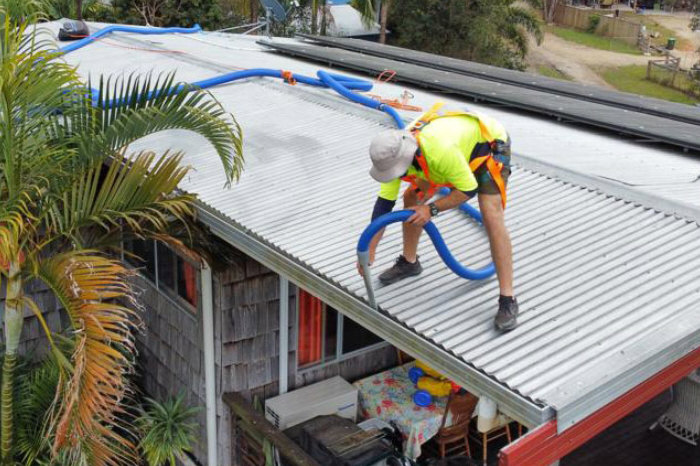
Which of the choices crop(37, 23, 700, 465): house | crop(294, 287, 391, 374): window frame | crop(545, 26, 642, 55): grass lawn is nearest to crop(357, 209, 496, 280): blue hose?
crop(37, 23, 700, 465): house

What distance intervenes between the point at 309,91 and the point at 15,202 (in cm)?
406

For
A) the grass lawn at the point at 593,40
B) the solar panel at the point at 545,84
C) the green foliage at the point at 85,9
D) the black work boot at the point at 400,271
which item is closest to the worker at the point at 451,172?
the black work boot at the point at 400,271

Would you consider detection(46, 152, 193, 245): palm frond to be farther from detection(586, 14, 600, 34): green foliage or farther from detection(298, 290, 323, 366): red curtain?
detection(586, 14, 600, 34): green foliage

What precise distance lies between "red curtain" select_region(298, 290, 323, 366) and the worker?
8.70ft

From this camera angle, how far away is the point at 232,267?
6.46 metres

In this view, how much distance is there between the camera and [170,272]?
7.41 meters

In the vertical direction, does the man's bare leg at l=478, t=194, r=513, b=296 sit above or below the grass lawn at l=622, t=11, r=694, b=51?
above

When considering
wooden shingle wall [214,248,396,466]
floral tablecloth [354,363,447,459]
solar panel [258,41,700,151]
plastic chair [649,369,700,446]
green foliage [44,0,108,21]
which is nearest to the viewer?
wooden shingle wall [214,248,396,466]

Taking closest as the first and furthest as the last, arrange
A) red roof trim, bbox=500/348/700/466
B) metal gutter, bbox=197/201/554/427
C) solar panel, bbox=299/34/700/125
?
red roof trim, bbox=500/348/700/466, metal gutter, bbox=197/201/554/427, solar panel, bbox=299/34/700/125

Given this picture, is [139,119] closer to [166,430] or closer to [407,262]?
[407,262]

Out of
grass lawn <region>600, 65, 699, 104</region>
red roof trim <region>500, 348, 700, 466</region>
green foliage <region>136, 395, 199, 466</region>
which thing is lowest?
grass lawn <region>600, 65, 699, 104</region>

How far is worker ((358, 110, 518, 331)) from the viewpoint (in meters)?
3.93

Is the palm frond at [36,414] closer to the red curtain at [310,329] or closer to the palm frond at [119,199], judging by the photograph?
the palm frond at [119,199]

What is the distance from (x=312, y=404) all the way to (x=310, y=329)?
2.27 feet
